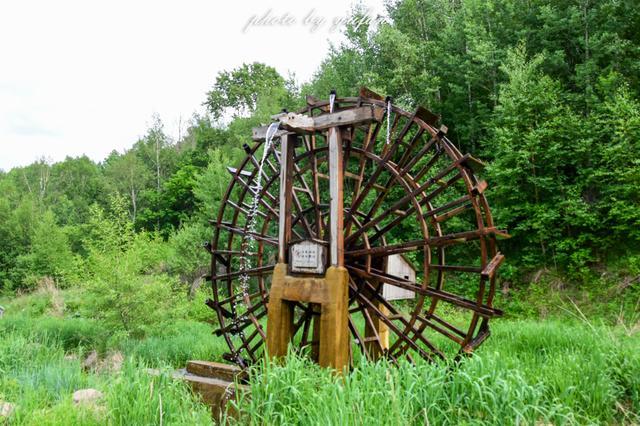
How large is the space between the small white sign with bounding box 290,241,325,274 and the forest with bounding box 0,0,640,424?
4.56ft

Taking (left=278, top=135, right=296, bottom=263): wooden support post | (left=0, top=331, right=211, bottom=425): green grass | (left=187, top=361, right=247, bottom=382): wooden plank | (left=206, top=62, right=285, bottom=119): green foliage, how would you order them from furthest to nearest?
(left=206, top=62, right=285, bottom=119): green foliage < (left=187, top=361, right=247, bottom=382): wooden plank < (left=278, top=135, right=296, bottom=263): wooden support post < (left=0, top=331, right=211, bottom=425): green grass

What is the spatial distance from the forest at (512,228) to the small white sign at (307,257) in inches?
54.7

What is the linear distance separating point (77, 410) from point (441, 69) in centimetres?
1570

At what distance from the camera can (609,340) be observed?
15.9 ft

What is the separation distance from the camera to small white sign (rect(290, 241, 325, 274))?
17.7ft

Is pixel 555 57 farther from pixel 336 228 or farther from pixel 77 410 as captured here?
pixel 77 410

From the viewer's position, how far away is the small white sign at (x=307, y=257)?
541 centimetres

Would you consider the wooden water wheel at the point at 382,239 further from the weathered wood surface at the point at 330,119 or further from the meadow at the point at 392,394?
the meadow at the point at 392,394

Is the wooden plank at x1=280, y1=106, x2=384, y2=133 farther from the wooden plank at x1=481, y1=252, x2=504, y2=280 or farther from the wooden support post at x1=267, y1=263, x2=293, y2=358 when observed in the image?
the wooden plank at x1=481, y1=252, x2=504, y2=280

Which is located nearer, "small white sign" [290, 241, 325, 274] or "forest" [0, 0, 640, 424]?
"forest" [0, 0, 640, 424]

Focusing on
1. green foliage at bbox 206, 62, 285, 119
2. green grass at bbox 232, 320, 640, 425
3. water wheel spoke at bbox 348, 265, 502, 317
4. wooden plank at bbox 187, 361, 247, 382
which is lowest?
wooden plank at bbox 187, 361, 247, 382

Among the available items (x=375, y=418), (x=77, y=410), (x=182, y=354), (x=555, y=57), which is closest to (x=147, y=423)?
(x=77, y=410)

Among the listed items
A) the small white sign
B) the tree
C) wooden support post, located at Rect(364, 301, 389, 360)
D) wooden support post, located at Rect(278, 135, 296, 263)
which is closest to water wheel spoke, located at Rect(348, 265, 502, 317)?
wooden support post, located at Rect(364, 301, 389, 360)

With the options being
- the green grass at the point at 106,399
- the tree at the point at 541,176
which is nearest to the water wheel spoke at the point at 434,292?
the green grass at the point at 106,399
